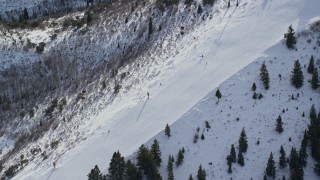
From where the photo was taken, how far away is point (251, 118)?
5397 centimetres

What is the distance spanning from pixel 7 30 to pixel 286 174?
5884 cm

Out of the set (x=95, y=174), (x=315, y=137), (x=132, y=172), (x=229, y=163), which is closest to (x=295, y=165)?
(x=315, y=137)

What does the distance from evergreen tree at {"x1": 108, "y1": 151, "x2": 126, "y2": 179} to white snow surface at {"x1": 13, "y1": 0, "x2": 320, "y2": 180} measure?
3.11 m

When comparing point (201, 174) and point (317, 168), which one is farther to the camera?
point (201, 174)

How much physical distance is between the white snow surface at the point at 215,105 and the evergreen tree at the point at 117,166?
311 cm

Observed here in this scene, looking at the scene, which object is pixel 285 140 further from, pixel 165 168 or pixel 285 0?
pixel 285 0

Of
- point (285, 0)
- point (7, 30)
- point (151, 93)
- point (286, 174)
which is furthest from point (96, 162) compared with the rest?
point (7, 30)

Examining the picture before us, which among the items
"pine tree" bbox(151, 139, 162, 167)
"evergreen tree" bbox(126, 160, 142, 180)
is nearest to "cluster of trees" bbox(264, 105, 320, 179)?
"pine tree" bbox(151, 139, 162, 167)

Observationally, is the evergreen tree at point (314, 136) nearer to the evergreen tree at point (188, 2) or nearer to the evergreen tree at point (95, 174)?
the evergreen tree at point (95, 174)

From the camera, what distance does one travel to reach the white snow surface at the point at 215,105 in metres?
51.8

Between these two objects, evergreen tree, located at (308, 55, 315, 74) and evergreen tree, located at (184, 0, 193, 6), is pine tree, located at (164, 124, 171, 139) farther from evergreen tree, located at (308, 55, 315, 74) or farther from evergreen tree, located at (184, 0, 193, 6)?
evergreen tree, located at (184, 0, 193, 6)

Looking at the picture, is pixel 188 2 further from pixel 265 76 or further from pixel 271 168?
pixel 271 168

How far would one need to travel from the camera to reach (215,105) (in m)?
56.0

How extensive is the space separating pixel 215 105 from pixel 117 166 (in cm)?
1362
